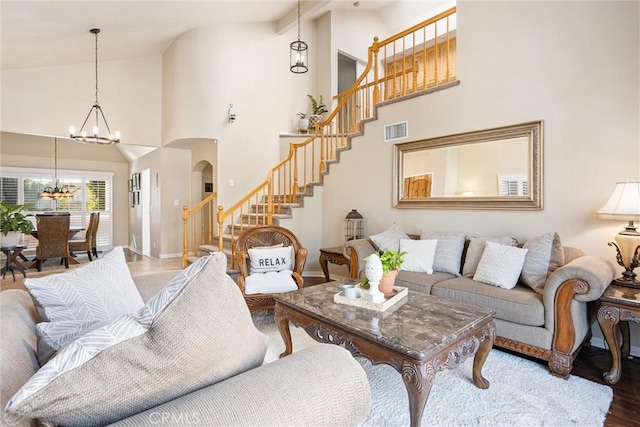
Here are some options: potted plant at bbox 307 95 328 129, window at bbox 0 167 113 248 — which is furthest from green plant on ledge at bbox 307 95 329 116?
window at bbox 0 167 113 248

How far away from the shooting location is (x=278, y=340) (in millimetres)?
2816

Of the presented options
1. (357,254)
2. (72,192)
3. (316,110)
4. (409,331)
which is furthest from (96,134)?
(409,331)

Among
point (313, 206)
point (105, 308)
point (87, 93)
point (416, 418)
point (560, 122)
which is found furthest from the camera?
point (87, 93)

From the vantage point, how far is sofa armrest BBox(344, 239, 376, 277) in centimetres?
346

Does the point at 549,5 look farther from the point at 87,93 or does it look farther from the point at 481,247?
the point at 87,93

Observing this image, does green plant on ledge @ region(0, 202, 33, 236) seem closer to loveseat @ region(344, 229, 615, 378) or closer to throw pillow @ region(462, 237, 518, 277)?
loveseat @ region(344, 229, 615, 378)

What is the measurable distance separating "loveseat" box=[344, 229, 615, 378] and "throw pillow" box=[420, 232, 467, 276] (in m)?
0.23

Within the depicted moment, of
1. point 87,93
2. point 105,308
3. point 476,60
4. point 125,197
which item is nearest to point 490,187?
point 476,60

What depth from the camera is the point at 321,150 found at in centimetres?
532

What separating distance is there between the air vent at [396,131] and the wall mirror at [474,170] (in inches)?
5.0

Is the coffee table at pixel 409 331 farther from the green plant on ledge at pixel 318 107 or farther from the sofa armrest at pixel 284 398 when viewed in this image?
the green plant on ledge at pixel 318 107

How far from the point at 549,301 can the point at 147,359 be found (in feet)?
8.24

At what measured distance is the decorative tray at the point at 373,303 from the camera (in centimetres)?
203

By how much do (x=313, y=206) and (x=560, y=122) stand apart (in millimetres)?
3309
